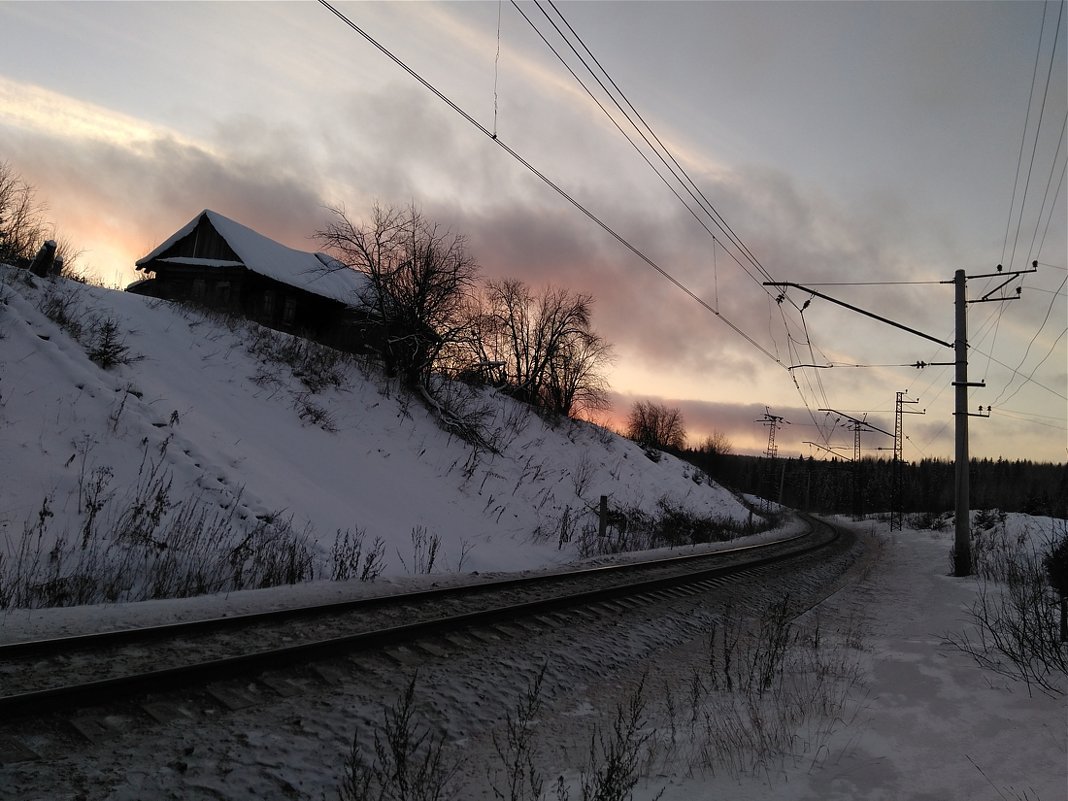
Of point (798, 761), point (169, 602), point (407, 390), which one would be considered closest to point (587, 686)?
point (798, 761)

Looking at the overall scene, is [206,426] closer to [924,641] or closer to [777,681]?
[777,681]

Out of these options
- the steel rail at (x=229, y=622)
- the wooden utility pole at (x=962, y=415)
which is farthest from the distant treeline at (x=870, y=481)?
the steel rail at (x=229, y=622)

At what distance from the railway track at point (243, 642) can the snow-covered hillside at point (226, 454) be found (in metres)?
2.23

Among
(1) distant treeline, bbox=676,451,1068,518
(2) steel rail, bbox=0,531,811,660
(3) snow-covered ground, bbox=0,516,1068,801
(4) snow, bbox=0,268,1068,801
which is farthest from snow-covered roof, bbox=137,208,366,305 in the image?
(1) distant treeline, bbox=676,451,1068,518

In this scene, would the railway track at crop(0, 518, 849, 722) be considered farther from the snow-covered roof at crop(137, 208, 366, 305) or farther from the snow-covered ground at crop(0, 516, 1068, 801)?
the snow-covered roof at crop(137, 208, 366, 305)

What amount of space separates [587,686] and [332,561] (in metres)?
5.62

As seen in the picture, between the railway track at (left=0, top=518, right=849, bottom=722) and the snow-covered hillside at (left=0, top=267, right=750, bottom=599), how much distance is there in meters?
2.23

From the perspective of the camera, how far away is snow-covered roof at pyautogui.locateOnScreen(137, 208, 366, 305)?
33000mm

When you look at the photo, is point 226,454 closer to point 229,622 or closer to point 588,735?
point 229,622

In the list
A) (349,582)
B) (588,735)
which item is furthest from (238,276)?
(588,735)

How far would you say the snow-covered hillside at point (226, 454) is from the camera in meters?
8.66

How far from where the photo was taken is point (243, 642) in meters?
5.59

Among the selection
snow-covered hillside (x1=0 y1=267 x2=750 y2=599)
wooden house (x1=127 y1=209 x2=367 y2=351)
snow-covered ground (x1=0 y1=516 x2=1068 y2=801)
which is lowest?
snow-covered ground (x1=0 y1=516 x2=1068 y2=801)

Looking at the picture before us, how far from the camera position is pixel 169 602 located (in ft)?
22.3
